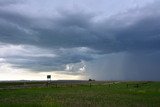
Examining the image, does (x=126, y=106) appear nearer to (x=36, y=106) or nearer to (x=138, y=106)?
(x=138, y=106)

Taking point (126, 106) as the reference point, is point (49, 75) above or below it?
above

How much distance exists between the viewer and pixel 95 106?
2795 cm

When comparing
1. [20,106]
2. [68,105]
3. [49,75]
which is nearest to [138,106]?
[68,105]

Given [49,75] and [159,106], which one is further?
[49,75]

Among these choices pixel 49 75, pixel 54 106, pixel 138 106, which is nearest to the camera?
pixel 54 106

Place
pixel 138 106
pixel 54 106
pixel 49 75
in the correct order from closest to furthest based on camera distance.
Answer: pixel 54 106 < pixel 138 106 < pixel 49 75

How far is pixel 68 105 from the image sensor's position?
28.8 meters

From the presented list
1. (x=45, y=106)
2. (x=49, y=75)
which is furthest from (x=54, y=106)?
(x=49, y=75)

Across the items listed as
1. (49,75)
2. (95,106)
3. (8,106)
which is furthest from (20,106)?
(49,75)

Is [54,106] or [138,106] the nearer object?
[54,106]

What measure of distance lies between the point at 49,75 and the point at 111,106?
66.5m

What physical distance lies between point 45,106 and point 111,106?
624cm

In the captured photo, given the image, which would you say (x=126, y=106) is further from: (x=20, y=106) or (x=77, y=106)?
(x=20, y=106)

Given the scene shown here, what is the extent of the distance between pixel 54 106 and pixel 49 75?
6679 centimetres
